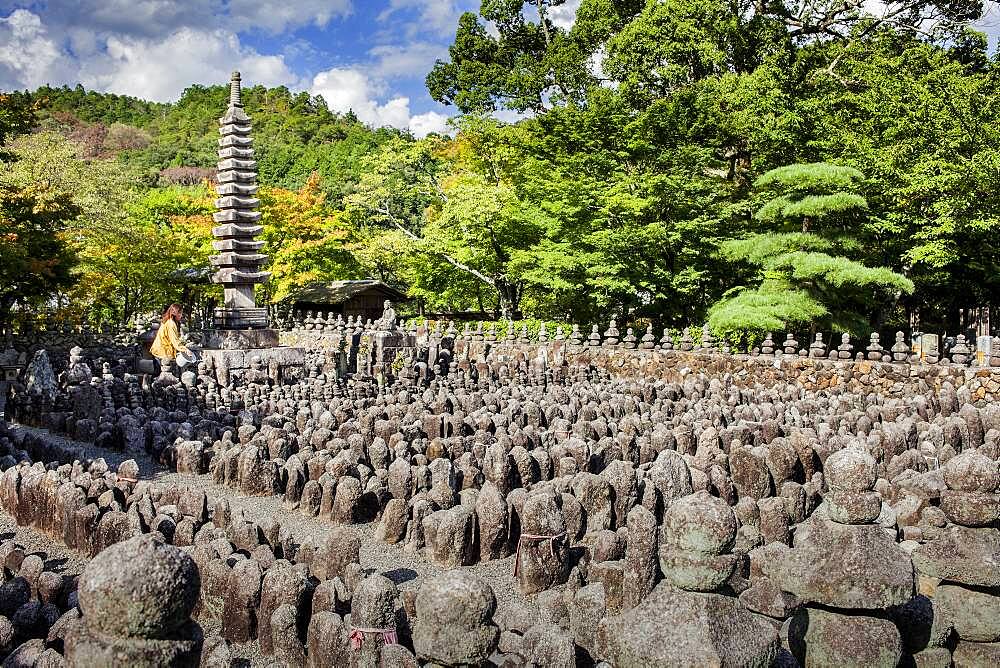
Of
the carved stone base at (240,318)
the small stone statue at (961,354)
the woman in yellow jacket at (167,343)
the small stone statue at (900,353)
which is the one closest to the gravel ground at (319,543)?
the woman in yellow jacket at (167,343)

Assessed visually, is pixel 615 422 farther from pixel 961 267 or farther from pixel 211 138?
pixel 211 138

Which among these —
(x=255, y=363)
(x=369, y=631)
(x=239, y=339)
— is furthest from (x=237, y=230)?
(x=369, y=631)

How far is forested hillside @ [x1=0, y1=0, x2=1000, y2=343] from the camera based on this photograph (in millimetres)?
16922

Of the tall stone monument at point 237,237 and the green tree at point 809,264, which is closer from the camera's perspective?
the green tree at point 809,264

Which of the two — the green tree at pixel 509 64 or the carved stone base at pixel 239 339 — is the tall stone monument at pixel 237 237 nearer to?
the carved stone base at pixel 239 339

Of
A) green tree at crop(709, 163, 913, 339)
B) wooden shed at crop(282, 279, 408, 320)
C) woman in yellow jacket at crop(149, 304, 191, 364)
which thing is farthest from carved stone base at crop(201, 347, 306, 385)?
wooden shed at crop(282, 279, 408, 320)

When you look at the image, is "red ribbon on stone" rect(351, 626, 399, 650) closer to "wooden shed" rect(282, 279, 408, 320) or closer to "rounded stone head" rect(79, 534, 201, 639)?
"rounded stone head" rect(79, 534, 201, 639)

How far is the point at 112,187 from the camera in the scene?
2414 cm

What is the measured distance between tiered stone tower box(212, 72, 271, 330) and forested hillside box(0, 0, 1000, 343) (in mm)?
3465

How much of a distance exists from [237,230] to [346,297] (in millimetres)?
10987

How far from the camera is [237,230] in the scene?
18406 mm

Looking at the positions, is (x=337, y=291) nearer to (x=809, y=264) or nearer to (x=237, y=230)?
(x=237, y=230)

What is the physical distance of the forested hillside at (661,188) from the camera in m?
16.9

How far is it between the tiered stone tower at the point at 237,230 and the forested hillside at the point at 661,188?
11.4 feet
